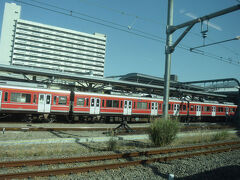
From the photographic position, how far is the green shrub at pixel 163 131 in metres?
9.63

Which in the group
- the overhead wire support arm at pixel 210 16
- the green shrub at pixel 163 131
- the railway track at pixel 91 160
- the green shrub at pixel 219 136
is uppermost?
the overhead wire support arm at pixel 210 16

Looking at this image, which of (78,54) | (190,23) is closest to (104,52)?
(78,54)

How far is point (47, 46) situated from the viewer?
276 ft

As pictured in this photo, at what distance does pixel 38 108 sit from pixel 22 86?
7.56ft

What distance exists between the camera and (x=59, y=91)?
17.8m

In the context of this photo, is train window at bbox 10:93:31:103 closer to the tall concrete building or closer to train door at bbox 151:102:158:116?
train door at bbox 151:102:158:116

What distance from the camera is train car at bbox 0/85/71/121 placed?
1593 centimetres

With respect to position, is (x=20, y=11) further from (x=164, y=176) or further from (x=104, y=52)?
(x=164, y=176)

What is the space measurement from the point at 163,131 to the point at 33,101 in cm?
1199

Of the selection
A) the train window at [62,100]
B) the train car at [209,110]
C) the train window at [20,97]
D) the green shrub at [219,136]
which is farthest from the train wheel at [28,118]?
the train car at [209,110]

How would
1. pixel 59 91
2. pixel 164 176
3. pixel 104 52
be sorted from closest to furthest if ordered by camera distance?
pixel 164 176 → pixel 59 91 → pixel 104 52

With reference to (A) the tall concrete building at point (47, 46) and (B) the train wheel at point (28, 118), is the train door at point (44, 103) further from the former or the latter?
(A) the tall concrete building at point (47, 46)

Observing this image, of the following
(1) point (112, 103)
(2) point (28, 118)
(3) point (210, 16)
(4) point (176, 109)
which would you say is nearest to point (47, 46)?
(1) point (112, 103)

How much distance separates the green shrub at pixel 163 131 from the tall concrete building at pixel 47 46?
216 ft
